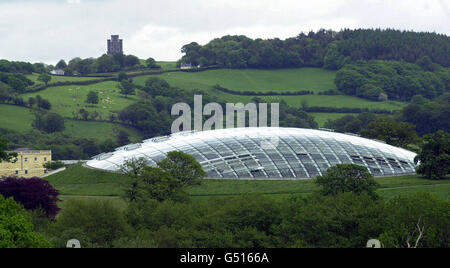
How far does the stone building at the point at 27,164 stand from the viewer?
162 m

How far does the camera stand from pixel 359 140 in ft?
377

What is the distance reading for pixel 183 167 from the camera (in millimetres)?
98250

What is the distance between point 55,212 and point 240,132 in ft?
116

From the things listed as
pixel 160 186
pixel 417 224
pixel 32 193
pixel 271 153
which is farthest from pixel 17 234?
pixel 271 153

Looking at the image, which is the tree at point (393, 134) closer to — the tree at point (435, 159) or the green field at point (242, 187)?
the tree at point (435, 159)

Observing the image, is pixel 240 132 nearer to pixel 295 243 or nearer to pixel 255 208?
pixel 255 208

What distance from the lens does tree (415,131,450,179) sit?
101562 millimetres

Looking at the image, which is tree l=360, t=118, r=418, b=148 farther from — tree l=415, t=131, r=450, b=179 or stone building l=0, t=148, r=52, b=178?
stone building l=0, t=148, r=52, b=178

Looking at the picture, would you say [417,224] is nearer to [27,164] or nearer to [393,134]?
[393,134]

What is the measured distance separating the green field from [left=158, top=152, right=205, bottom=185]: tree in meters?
1.62

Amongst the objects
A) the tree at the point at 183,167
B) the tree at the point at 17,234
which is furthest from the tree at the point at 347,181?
the tree at the point at 17,234

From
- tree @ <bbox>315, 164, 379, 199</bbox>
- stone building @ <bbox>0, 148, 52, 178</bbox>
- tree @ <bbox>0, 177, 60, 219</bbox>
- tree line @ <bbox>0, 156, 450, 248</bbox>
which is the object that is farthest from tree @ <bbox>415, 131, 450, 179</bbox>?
stone building @ <bbox>0, 148, 52, 178</bbox>
